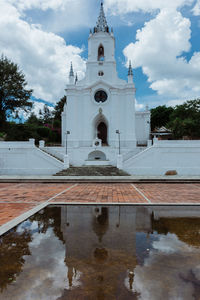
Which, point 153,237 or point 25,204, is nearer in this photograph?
point 153,237

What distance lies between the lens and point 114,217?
499cm

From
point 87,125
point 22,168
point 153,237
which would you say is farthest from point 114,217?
point 87,125

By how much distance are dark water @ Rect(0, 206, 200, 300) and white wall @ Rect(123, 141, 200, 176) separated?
42.8ft

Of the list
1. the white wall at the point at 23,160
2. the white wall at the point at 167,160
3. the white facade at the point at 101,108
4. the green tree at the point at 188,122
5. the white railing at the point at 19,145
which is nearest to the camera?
the white wall at the point at 167,160

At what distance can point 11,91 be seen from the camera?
30.5m

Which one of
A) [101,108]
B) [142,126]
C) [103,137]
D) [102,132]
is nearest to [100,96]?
[101,108]

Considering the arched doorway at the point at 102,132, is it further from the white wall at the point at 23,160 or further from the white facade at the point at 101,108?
the white wall at the point at 23,160

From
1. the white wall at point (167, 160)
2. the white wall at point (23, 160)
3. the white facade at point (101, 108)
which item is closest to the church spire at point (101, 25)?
the white facade at point (101, 108)

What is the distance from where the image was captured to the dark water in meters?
2.21

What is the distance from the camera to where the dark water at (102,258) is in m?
2.21

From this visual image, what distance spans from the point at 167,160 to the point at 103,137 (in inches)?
502

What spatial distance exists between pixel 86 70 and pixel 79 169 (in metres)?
18.4

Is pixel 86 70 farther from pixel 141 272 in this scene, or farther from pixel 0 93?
pixel 141 272

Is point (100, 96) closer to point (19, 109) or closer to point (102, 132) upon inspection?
point (102, 132)
